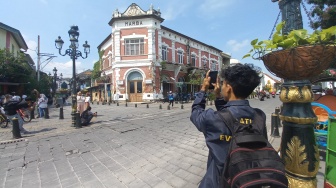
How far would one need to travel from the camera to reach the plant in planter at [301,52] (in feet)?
6.08

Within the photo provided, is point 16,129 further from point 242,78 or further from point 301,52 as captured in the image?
point 301,52

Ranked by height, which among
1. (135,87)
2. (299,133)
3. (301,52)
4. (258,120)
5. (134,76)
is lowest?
(299,133)

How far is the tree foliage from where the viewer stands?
10578mm

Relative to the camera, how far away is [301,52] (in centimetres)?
188

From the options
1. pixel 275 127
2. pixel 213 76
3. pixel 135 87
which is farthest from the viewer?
pixel 135 87

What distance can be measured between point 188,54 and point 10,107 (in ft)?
83.4

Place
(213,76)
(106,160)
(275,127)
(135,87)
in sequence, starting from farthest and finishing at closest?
(135,87) → (275,127) → (106,160) → (213,76)

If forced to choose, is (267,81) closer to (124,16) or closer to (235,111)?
(124,16)

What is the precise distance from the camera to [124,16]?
950 inches

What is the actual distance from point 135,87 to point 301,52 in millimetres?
23322

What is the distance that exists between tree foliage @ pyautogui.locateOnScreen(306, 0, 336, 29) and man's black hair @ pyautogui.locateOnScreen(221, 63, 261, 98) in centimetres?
1193

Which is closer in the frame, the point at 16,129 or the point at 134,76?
the point at 16,129

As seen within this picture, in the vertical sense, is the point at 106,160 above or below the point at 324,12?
below

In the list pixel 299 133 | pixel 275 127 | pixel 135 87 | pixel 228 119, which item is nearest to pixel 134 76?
pixel 135 87
